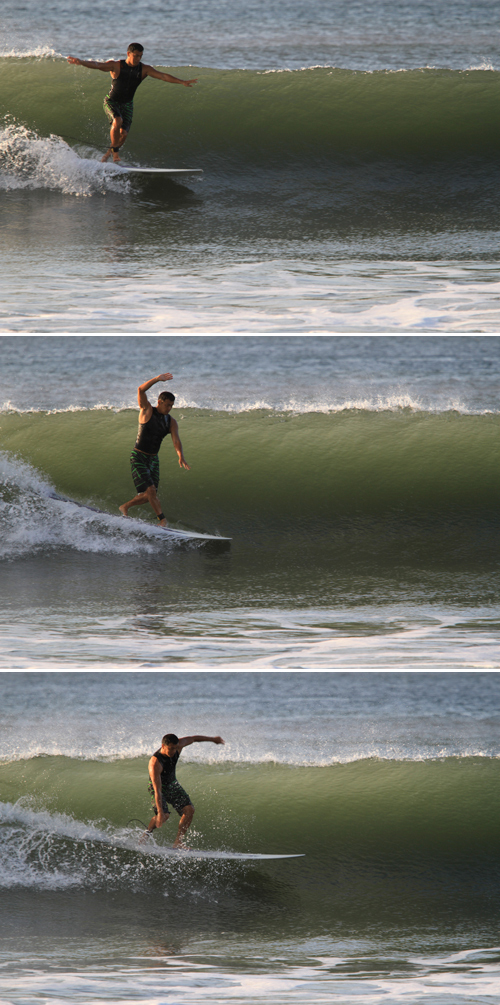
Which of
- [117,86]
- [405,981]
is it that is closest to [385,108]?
[117,86]

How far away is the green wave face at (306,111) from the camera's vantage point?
601 centimetres

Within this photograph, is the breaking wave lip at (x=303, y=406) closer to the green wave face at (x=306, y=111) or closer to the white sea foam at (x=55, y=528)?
the white sea foam at (x=55, y=528)

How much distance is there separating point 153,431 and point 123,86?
2.35m

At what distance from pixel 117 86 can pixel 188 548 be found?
3118 mm

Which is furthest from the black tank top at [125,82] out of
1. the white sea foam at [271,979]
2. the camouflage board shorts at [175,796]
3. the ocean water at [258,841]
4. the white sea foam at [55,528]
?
the white sea foam at [271,979]

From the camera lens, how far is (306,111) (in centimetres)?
620

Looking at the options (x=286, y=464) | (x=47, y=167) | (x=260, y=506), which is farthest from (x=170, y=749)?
(x=47, y=167)

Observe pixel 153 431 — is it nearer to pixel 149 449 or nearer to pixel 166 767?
pixel 149 449

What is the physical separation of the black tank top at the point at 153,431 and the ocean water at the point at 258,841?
160 centimetres

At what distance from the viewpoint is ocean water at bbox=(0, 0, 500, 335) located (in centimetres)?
489

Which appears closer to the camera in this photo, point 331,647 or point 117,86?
point 331,647

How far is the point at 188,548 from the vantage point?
513cm

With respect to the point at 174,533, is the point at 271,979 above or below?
below

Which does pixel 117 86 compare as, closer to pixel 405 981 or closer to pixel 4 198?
pixel 4 198
